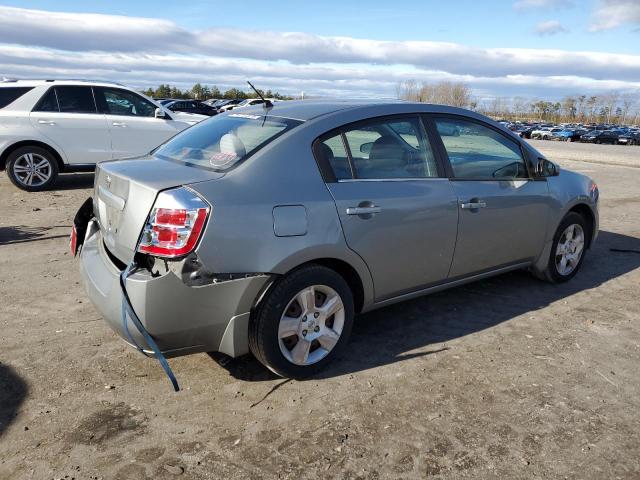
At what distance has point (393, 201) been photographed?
373cm

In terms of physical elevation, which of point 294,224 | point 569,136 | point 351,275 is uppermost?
point 294,224

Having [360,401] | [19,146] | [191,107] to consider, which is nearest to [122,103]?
[19,146]

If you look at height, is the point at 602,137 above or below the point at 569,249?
below

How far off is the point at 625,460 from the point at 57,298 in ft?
→ 14.1

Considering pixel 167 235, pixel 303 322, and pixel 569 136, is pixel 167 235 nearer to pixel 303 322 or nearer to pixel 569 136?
pixel 303 322

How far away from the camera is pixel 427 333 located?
13.9 ft

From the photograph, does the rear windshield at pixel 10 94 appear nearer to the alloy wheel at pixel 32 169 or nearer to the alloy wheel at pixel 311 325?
the alloy wheel at pixel 32 169

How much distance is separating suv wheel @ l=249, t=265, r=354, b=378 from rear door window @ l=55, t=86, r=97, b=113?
314 inches

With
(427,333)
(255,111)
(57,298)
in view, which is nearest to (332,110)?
(255,111)

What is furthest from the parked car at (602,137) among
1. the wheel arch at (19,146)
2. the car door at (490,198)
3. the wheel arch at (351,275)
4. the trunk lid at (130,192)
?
the trunk lid at (130,192)

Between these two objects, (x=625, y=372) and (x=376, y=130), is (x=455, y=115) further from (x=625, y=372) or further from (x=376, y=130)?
(x=625, y=372)

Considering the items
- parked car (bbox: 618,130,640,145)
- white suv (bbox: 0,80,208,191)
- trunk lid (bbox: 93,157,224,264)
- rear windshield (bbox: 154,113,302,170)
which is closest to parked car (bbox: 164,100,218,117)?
white suv (bbox: 0,80,208,191)

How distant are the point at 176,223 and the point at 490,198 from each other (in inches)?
100

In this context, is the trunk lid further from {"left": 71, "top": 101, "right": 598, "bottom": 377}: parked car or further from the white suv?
the white suv
